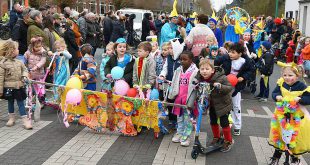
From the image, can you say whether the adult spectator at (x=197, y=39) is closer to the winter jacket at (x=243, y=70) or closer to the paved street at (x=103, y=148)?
the winter jacket at (x=243, y=70)

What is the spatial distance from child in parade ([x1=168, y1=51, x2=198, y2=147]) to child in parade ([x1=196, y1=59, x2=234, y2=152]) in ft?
0.84

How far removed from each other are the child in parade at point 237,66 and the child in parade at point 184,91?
0.81m

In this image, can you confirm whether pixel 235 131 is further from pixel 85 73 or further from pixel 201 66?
pixel 85 73

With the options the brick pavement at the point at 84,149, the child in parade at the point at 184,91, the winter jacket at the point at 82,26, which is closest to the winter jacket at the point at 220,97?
the child in parade at the point at 184,91

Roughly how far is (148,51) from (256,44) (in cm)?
703

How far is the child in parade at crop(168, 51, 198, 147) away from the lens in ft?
18.5

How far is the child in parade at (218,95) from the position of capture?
5.24 m

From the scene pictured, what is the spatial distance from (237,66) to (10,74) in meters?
3.87

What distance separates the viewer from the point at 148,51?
638 centimetres

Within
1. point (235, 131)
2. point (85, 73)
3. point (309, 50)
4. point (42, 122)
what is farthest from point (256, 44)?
point (42, 122)

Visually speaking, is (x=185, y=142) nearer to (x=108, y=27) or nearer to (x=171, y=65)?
(x=171, y=65)

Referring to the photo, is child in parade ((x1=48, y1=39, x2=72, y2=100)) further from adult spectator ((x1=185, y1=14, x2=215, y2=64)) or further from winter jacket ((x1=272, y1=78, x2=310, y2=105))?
winter jacket ((x1=272, y1=78, x2=310, y2=105))

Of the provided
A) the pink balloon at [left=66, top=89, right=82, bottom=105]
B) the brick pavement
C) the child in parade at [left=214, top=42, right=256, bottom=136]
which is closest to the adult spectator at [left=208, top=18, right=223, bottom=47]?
the child in parade at [left=214, top=42, right=256, bottom=136]

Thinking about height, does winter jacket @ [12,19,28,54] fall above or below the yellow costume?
above
